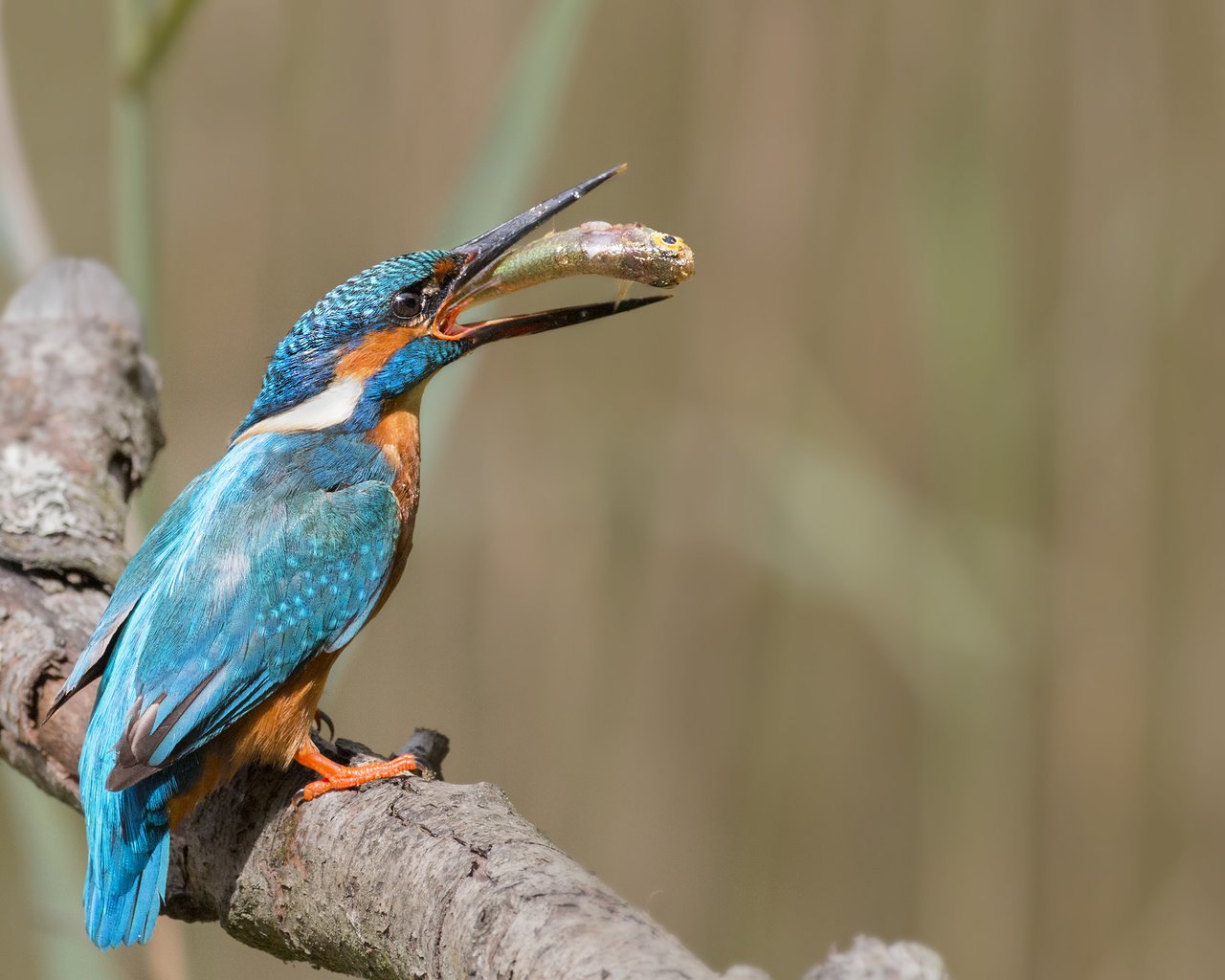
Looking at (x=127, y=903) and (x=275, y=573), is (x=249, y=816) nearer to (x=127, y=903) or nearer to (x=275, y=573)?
(x=127, y=903)

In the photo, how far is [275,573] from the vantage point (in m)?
1.83

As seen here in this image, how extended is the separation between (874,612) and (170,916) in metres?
1.46

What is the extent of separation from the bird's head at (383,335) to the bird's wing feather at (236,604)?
192mm

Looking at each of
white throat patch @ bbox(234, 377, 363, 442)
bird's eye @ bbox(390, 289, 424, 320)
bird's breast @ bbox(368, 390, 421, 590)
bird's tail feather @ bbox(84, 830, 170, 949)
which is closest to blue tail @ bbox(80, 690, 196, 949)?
bird's tail feather @ bbox(84, 830, 170, 949)

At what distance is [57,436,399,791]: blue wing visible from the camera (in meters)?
1.66

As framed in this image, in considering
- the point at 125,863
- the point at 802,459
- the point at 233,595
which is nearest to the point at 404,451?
the point at 233,595

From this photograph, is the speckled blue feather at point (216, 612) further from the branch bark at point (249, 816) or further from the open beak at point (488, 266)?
the open beak at point (488, 266)

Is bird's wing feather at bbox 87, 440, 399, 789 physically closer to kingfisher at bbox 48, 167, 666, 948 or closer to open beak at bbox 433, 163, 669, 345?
kingfisher at bbox 48, 167, 666, 948

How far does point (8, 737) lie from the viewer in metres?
1.80

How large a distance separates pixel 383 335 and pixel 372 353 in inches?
1.4

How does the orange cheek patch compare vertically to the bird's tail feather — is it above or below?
above

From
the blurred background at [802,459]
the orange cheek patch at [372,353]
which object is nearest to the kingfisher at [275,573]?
the orange cheek patch at [372,353]

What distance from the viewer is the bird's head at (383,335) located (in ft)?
6.94

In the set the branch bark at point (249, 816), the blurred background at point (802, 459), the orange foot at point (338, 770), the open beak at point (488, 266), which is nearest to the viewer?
the branch bark at point (249, 816)
